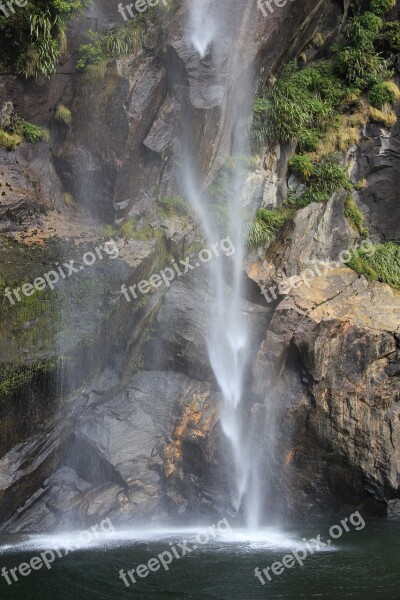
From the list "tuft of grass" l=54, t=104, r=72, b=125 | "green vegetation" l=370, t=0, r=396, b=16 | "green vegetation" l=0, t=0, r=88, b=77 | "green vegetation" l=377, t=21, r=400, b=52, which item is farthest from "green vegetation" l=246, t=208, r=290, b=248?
"green vegetation" l=370, t=0, r=396, b=16

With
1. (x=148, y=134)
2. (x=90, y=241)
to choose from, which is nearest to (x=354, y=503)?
→ (x=90, y=241)

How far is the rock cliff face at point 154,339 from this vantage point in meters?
9.88

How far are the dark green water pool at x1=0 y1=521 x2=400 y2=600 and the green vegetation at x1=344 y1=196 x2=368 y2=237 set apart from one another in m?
7.63

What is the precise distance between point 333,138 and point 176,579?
11951mm

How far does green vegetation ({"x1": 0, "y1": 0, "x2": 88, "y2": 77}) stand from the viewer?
37.3 feet

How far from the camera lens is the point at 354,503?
10.5m

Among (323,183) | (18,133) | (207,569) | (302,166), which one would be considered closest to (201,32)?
(302,166)

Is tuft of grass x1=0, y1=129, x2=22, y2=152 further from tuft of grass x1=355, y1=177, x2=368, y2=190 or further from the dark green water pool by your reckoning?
tuft of grass x1=355, y1=177, x2=368, y2=190

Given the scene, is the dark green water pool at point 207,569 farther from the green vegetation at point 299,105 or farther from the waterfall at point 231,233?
the green vegetation at point 299,105

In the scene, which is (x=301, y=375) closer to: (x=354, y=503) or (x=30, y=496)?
(x=354, y=503)

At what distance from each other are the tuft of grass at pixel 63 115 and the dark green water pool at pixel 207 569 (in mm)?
8810

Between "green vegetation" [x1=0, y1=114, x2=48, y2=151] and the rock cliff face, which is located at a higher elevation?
"green vegetation" [x1=0, y1=114, x2=48, y2=151]

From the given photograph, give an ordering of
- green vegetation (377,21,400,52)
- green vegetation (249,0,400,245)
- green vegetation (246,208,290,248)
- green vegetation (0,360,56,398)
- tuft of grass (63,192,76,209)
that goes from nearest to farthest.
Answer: green vegetation (0,360,56,398), tuft of grass (63,192,76,209), green vegetation (246,208,290,248), green vegetation (249,0,400,245), green vegetation (377,21,400,52)

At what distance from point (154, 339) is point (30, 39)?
7181 millimetres
